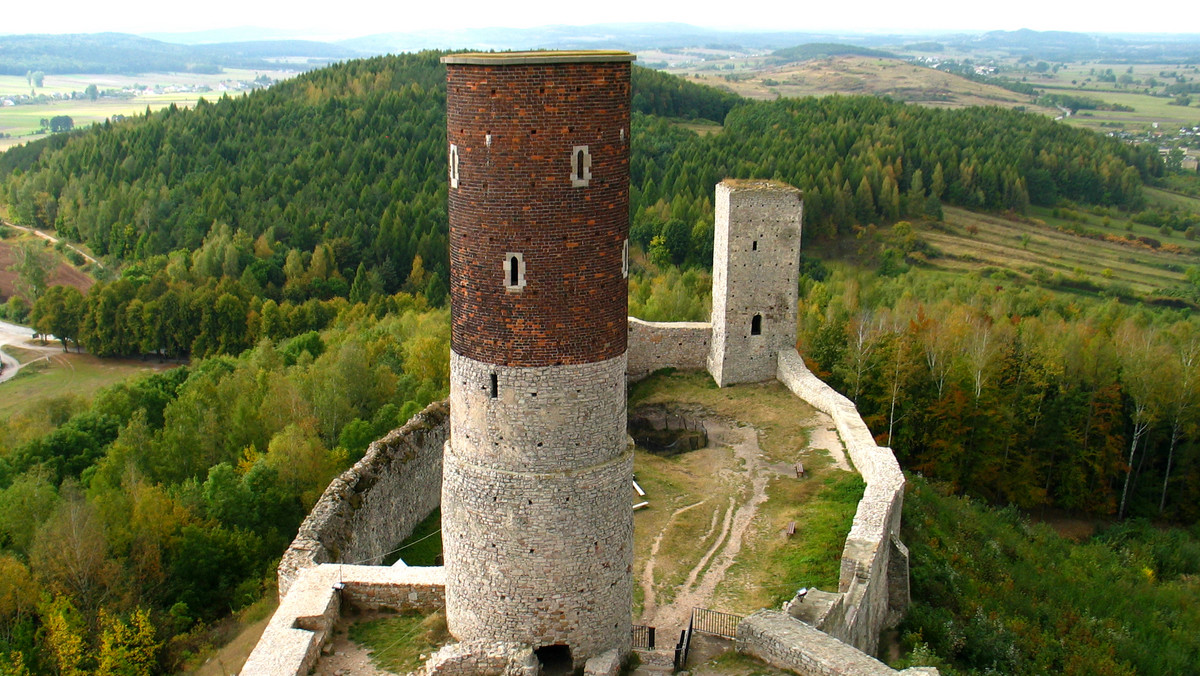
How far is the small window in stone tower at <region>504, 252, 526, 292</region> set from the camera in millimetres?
14508

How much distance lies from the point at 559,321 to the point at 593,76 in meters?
3.65

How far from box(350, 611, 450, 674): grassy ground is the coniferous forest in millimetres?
7810

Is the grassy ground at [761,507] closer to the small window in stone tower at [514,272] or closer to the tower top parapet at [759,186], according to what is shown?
the tower top parapet at [759,186]

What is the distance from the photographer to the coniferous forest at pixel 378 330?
26.6 meters

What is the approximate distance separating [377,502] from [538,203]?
13305mm

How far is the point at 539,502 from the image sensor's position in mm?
15195

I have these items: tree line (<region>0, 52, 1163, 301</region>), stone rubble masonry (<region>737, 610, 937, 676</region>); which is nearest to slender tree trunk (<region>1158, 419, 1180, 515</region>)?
stone rubble masonry (<region>737, 610, 937, 676</region>)

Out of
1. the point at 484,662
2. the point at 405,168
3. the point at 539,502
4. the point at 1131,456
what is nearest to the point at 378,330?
the point at 1131,456

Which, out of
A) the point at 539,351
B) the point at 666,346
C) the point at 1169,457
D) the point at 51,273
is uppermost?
the point at 539,351

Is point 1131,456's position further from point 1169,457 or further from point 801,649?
point 801,649

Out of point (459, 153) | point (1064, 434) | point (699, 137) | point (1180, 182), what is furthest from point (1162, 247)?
point (459, 153)

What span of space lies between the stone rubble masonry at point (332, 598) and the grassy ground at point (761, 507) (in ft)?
17.4

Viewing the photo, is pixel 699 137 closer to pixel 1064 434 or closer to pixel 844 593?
pixel 1064 434

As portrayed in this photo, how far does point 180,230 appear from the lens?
275ft
